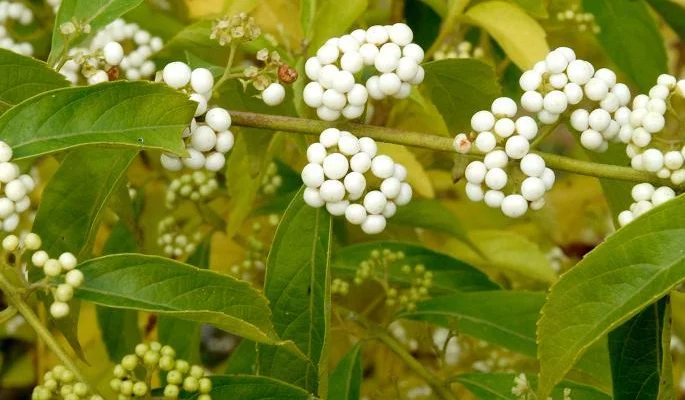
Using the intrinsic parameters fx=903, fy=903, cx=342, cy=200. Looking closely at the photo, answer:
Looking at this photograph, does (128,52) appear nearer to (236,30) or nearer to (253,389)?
(236,30)

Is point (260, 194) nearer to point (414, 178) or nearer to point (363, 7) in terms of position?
point (414, 178)

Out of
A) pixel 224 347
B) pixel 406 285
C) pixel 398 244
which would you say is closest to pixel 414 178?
pixel 398 244

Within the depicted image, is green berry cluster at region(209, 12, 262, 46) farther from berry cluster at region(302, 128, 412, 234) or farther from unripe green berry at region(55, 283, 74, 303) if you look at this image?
unripe green berry at region(55, 283, 74, 303)

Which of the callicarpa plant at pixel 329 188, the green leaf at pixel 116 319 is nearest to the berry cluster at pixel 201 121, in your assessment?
the callicarpa plant at pixel 329 188

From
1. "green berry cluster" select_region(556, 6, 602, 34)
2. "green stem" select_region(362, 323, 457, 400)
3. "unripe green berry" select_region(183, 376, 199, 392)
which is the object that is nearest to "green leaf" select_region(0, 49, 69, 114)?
"unripe green berry" select_region(183, 376, 199, 392)

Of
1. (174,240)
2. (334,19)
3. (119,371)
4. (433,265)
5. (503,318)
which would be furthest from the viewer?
(174,240)

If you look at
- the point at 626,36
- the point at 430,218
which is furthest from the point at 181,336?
the point at 626,36
